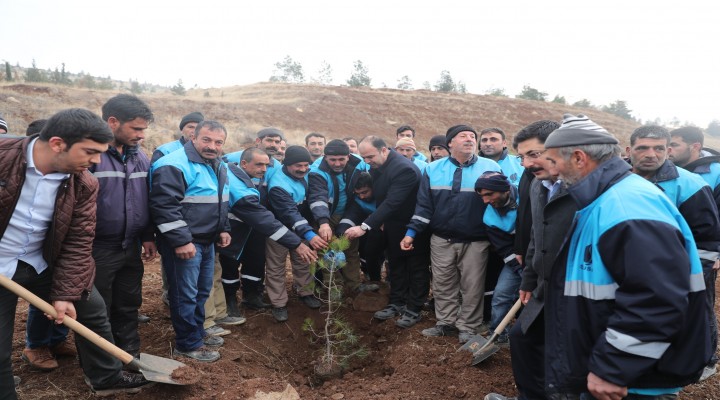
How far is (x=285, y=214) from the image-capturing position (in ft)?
15.1

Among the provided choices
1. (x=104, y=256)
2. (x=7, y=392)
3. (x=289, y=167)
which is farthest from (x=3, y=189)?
(x=289, y=167)

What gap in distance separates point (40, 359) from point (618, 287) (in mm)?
4194

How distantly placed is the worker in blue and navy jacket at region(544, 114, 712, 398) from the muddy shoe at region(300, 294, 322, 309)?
3.22 metres

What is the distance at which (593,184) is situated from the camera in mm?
Answer: 2025

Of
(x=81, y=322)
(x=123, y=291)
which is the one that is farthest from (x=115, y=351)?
(x=123, y=291)

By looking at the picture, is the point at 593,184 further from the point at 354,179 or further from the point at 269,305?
the point at 269,305

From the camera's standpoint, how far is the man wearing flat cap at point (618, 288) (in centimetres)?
172

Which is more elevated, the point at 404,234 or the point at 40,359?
the point at 404,234

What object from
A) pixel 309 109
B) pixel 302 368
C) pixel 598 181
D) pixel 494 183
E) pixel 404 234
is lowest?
pixel 302 368

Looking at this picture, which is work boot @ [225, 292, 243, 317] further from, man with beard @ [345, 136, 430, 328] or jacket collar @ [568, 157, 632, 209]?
jacket collar @ [568, 157, 632, 209]

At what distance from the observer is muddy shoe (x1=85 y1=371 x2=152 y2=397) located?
3.12m

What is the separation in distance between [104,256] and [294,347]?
2196 mm

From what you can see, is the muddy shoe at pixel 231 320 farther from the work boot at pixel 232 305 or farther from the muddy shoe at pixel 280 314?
the muddy shoe at pixel 280 314

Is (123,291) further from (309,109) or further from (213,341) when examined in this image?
(309,109)
